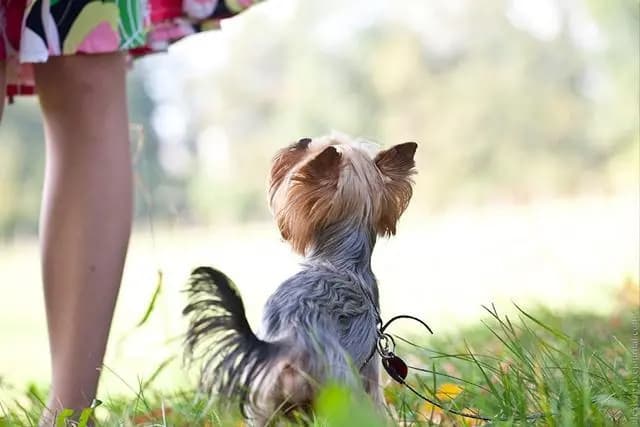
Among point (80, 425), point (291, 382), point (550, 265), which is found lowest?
point (80, 425)

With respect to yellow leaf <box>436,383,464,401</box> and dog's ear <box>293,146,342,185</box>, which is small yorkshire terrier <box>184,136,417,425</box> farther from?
yellow leaf <box>436,383,464,401</box>

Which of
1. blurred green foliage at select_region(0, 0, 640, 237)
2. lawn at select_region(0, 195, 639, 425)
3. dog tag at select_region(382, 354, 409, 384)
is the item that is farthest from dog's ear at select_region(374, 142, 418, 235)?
blurred green foliage at select_region(0, 0, 640, 237)

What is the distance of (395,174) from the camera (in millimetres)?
2100

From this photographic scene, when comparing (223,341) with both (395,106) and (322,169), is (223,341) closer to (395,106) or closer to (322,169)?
(322,169)

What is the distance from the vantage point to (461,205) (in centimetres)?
2009

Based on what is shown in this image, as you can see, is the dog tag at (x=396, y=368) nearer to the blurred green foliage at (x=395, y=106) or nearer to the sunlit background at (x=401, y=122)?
the sunlit background at (x=401, y=122)

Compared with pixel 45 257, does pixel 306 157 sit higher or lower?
higher

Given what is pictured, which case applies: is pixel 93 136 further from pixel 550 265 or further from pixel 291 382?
pixel 550 265

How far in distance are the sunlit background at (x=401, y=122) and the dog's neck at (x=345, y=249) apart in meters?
9.89

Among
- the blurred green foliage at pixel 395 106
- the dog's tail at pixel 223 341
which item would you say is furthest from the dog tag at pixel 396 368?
the blurred green foliage at pixel 395 106

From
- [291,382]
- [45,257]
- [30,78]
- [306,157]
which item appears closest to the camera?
[291,382]

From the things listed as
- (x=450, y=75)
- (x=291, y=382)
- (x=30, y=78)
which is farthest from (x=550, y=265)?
(x=450, y=75)

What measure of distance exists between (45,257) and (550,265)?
271 inches

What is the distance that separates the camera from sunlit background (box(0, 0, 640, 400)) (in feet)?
49.7
